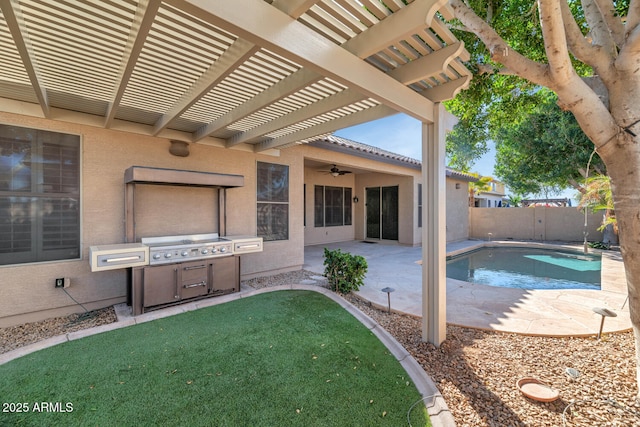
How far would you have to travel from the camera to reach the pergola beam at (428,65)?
9.37 feet

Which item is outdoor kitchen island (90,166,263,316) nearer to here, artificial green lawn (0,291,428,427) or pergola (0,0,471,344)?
artificial green lawn (0,291,428,427)

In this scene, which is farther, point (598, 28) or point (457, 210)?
point (457, 210)

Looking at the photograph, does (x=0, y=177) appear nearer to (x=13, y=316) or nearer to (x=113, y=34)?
(x=13, y=316)

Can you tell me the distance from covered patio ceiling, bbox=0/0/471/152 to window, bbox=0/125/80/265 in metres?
0.48

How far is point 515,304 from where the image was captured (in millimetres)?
5215

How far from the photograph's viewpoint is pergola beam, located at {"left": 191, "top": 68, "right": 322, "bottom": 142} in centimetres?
327

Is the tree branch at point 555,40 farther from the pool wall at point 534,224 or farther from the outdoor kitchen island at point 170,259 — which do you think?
the pool wall at point 534,224

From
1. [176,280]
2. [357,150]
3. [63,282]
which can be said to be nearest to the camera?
[63,282]

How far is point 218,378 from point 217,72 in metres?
3.46

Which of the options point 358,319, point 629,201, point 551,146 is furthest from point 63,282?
point 551,146

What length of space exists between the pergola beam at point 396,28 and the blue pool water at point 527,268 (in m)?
7.75

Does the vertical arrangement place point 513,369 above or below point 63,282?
below

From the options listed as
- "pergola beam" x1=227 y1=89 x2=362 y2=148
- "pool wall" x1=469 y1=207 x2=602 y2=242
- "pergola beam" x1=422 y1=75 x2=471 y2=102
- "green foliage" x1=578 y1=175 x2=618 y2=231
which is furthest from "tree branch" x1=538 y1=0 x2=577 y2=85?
"pool wall" x1=469 y1=207 x2=602 y2=242

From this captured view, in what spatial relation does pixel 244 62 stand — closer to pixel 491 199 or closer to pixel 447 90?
pixel 447 90
